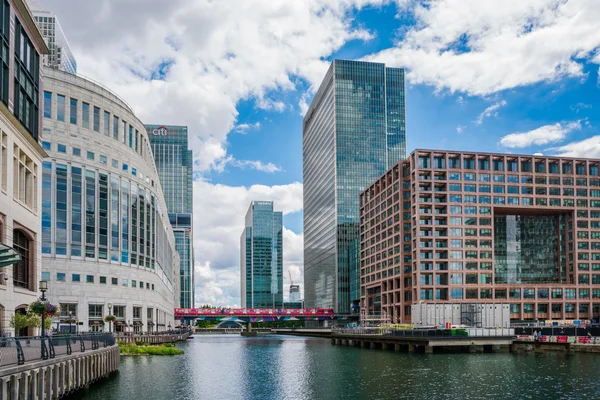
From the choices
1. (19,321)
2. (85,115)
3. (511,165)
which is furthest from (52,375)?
(511,165)

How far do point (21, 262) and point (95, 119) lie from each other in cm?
6099

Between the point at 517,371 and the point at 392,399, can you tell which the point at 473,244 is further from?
the point at 392,399

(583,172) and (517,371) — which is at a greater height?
(583,172)

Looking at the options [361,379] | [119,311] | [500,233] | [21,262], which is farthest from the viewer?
[500,233]

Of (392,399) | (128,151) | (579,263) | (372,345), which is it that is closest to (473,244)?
(579,263)

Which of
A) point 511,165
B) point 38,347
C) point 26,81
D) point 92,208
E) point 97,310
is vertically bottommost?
point 97,310

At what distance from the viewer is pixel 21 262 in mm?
57469

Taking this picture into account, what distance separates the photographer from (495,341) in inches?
4063

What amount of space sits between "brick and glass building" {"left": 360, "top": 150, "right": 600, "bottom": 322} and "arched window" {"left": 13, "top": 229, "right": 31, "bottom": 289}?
127 meters

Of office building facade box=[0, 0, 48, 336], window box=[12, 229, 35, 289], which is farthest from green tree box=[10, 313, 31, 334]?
window box=[12, 229, 35, 289]

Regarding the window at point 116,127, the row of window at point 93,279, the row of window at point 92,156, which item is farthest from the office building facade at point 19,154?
the window at point 116,127

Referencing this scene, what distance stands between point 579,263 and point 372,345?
83.2 metres

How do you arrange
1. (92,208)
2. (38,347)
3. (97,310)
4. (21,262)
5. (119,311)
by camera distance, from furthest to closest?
(119,311) < (97,310) < (92,208) < (21,262) < (38,347)

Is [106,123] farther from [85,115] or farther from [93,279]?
[93,279]
